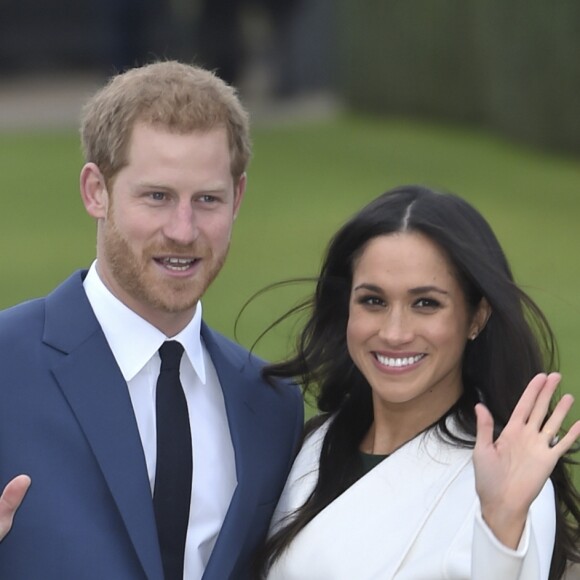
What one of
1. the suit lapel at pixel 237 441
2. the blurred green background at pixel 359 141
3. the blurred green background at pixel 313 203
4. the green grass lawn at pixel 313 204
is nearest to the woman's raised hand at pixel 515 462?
the suit lapel at pixel 237 441

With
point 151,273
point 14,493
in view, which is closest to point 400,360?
point 151,273

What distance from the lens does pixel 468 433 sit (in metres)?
3.91

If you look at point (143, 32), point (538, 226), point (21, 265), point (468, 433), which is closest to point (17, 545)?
point (468, 433)

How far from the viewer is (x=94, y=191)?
154 inches

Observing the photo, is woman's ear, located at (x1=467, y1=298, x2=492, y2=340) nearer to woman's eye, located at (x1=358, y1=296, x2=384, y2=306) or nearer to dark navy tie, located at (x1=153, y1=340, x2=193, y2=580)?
woman's eye, located at (x1=358, y1=296, x2=384, y2=306)

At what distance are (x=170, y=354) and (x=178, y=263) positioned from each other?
24 centimetres

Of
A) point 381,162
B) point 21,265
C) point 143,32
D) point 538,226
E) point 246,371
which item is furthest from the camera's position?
point 143,32

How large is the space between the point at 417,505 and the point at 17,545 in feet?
3.11

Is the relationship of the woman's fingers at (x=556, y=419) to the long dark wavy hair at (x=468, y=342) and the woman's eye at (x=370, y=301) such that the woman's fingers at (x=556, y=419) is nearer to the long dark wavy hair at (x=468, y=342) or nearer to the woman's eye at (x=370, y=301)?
the long dark wavy hair at (x=468, y=342)

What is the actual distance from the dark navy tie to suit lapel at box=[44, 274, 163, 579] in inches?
2.7

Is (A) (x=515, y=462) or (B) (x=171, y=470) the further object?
(B) (x=171, y=470)

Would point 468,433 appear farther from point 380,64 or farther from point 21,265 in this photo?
point 380,64

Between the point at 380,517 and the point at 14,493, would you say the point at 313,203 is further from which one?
the point at 14,493

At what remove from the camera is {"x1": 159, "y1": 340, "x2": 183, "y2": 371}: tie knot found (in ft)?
12.7
